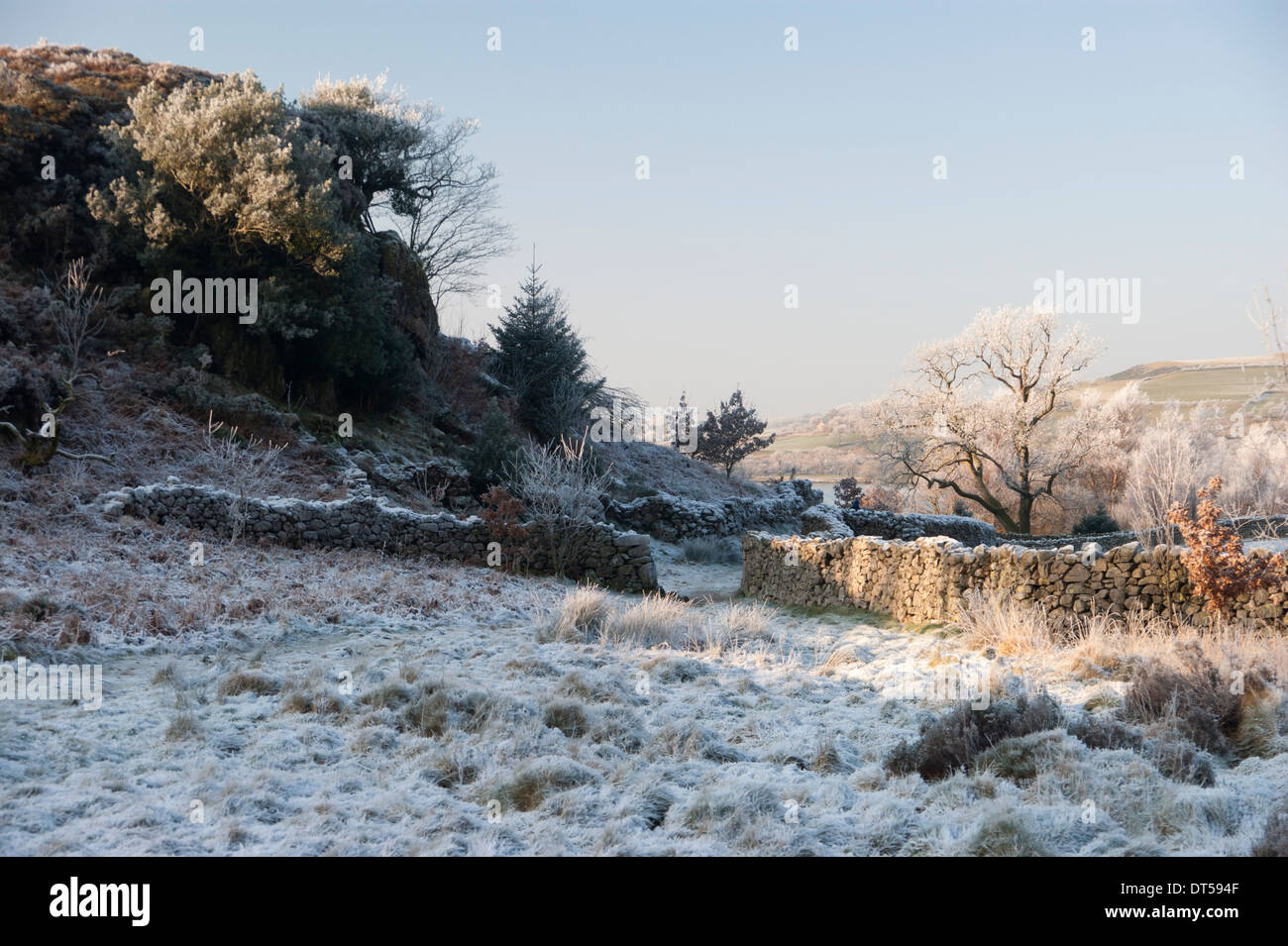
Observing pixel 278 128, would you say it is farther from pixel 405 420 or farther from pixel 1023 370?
pixel 1023 370

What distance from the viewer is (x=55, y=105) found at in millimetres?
20484

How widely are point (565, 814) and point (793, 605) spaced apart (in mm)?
9040

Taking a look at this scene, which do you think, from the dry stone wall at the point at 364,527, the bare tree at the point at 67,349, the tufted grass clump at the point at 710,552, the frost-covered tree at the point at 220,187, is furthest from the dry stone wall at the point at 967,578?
the frost-covered tree at the point at 220,187

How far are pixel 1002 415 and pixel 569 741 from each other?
28159 millimetres

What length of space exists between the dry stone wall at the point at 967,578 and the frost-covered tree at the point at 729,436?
76.6ft

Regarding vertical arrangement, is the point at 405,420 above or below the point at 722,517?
above

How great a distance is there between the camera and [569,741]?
5.51 meters

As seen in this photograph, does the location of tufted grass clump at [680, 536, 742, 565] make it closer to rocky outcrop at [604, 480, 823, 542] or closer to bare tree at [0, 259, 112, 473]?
rocky outcrop at [604, 480, 823, 542]

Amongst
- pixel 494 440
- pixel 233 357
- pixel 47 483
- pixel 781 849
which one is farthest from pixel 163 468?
pixel 781 849

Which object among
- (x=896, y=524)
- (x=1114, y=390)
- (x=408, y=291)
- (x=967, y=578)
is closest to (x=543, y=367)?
(x=408, y=291)

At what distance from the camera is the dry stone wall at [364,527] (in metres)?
12.8

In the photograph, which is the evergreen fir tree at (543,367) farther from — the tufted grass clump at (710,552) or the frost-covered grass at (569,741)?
the frost-covered grass at (569,741)
